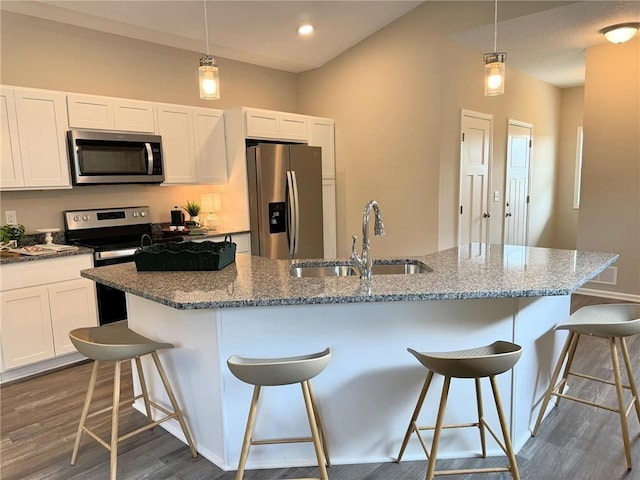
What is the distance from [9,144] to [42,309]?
119 centimetres

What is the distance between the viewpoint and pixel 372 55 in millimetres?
4621

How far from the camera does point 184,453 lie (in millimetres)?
2193

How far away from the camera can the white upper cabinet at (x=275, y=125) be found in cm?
430

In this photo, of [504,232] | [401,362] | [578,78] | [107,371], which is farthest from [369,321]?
[578,78]

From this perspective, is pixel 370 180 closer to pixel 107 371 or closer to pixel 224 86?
pixel 224 86

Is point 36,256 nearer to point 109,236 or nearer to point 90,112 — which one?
point 109,236

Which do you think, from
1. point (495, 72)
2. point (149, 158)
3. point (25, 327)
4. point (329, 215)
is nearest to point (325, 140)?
point (329, 215)

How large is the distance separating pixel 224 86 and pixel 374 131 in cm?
169

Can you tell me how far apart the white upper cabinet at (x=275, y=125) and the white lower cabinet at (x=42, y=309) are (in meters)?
1.95

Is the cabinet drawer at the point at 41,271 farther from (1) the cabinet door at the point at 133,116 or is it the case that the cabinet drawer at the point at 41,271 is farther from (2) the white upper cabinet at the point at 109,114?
(1) the cabinet door at the point at 133,116

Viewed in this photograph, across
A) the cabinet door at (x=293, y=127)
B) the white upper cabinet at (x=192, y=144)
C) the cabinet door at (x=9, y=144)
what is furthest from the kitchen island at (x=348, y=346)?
the cabinet door at (x=293, y=127)

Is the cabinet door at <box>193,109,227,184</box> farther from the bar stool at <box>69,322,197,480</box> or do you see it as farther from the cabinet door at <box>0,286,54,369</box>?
the bar stool at <box>69,322,197,480</box>

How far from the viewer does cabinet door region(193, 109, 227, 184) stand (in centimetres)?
420

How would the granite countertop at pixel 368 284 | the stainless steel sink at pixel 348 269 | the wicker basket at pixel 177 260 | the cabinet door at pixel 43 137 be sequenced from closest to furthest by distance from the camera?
the granite countertop at pixel 368 284, the wicker basket at pixel 177 260, the stainless steel sink at pixel 348 269, the cabinet door at pixel 43 137
